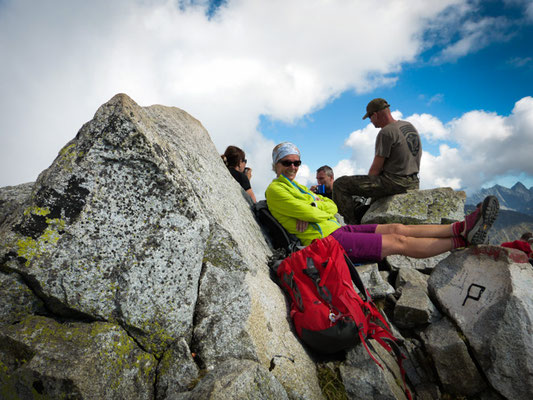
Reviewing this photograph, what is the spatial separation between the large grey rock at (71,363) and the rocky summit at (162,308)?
0.01 meters

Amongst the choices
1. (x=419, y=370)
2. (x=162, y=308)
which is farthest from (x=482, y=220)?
(x=162, y=308)

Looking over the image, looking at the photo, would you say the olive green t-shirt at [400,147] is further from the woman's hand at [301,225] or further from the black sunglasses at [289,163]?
the woman's hand at [301,225]

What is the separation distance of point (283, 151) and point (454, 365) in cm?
528

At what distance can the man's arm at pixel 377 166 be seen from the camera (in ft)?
29.2

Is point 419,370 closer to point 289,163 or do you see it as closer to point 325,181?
point 289,163

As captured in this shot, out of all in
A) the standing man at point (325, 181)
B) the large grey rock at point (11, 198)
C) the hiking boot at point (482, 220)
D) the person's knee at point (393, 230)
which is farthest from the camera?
the standing man at point (325, 181)

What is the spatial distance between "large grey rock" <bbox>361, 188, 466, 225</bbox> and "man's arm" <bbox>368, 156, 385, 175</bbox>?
0.97 m

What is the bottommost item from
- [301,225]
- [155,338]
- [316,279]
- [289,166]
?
[155,338]

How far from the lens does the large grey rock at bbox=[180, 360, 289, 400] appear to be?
8.45 ft

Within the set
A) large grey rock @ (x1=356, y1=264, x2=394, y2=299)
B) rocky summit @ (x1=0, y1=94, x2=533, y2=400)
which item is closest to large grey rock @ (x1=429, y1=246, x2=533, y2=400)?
rocky summit @ (x1=0, y1=94, x2=533, y2=400)

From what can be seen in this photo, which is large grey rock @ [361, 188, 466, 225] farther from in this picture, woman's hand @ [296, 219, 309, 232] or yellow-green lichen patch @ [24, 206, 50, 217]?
yellow-green lichen patch @ [24, 206, 50, 217]

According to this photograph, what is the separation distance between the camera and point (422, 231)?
530cm

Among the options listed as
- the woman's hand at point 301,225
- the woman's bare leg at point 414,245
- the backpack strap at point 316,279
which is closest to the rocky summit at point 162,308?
the woman's bare leg at point 414,245

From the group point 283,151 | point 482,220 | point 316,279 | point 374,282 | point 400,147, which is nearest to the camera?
point 316,279
